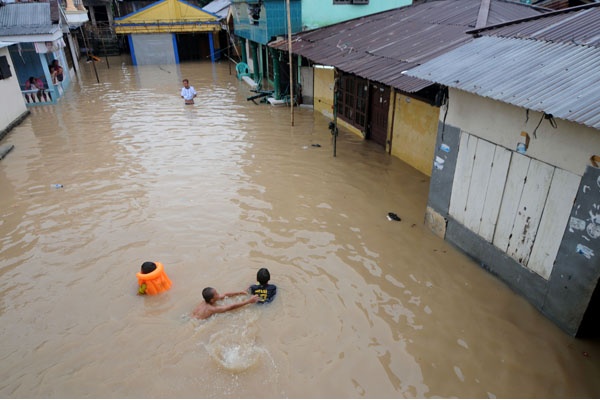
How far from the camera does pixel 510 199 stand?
242 inches

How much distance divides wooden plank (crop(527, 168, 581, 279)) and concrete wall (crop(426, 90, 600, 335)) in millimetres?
13

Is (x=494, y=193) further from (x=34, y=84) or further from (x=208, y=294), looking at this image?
(x=34, y=84)

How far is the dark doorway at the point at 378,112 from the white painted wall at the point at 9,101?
13.1 m

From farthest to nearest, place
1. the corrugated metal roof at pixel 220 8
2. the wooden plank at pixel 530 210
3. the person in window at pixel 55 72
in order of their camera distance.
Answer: the corrugated metal roof at pixel 220 8
the person in window at pixel 55 72
the wooden plank at pixel 530 210

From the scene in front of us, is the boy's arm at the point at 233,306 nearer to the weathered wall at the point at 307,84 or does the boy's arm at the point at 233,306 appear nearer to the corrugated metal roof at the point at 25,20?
the weathered wall at the point at 307,84

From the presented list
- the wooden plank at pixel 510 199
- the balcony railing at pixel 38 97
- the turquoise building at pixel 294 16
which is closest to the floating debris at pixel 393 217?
the wooden plank at pixel 510 199

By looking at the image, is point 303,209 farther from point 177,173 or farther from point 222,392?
point 222,392

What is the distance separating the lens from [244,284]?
6.84m

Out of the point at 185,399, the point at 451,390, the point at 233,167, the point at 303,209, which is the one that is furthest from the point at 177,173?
the point at 451,390

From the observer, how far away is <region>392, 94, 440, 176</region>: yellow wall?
10.2 metres

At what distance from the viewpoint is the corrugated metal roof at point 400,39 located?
30.4 feet

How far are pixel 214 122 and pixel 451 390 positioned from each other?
13257 millimetres

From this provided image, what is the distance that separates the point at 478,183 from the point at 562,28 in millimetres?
2782

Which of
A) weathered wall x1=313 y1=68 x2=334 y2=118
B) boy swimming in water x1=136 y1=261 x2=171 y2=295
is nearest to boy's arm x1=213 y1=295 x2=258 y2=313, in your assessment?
boy swimming in water x1=136 y1=261 x2=171 y2=295
